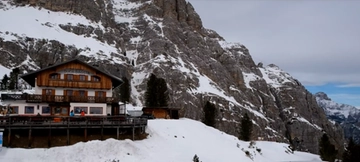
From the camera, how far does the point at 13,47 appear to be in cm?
13938

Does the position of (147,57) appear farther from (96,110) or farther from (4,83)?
(96,110)

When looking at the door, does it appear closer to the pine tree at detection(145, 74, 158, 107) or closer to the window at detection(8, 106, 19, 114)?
the window at detection(8, 106, 19, 114)

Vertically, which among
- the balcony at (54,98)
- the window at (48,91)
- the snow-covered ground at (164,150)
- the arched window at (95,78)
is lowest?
the snow-covered ground at (164,150)

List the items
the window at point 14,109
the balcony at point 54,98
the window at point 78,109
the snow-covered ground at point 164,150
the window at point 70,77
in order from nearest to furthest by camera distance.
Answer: the snow-covered ground at point 164,150
the balcony at point 54,98
the window at point 14,109
the window at point 78,109
the window at point 70,77

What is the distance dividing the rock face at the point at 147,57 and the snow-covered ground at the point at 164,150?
3200 inches

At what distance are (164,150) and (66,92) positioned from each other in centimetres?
1825

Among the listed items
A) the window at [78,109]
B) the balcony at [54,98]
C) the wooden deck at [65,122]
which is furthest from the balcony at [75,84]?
the wooden deck at [65,122]

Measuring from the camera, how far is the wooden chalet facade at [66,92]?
46.8 metres

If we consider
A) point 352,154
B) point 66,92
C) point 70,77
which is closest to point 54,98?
point 66,92

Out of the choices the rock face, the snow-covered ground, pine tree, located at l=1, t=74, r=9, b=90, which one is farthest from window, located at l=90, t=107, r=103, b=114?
the rock face

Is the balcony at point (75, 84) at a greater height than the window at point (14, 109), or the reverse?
the balcony at point (75, 84)

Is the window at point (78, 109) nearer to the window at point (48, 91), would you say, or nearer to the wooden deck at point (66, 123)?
the window at point (48, 91)

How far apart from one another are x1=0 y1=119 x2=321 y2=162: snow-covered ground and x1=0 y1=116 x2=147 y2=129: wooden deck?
2.41 metres

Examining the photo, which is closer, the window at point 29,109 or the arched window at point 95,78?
the window at point 29,109
